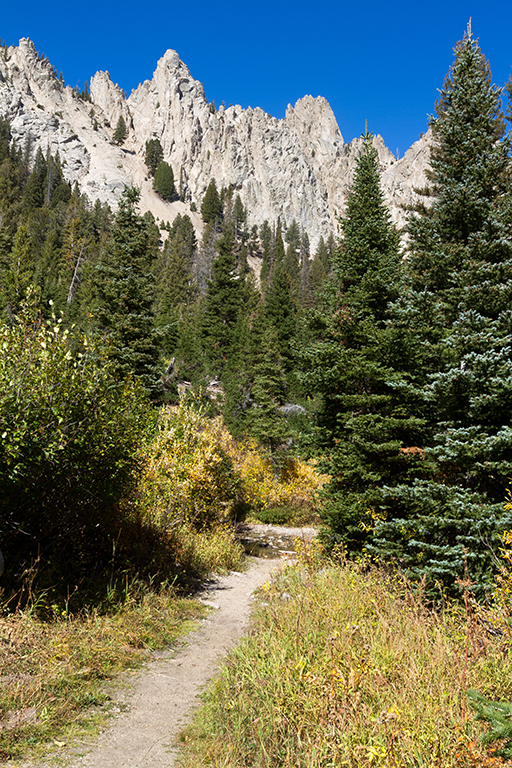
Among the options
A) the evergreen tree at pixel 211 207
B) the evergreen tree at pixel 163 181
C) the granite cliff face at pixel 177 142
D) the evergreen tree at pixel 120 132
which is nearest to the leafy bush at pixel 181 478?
the evergreen tree at pixel 211 207

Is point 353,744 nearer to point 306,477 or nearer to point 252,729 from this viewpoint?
point 252,729

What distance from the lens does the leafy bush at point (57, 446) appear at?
5.76 m

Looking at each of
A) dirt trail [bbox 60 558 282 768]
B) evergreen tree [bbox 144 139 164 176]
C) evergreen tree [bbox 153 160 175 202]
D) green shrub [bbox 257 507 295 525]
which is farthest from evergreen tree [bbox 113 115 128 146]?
dirt trail [bbox 60 558 282 768]

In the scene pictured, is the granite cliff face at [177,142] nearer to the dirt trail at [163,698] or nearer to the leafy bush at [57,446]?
the leafy bush at [57,446]

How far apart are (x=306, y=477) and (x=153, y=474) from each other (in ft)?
45.6

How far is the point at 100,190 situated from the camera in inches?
4397

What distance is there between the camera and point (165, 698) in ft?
18.0

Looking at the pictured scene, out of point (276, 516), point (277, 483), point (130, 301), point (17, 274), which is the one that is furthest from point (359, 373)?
point (17, 274)

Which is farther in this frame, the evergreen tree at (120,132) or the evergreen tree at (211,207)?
the evergreen tree at (120,132)

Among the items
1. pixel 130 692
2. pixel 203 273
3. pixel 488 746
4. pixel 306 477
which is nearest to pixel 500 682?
pixel 488 746

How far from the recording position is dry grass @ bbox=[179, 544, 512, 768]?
3346 millimetres

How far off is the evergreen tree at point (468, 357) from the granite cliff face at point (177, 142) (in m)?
116

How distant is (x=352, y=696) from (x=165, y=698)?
111 inches

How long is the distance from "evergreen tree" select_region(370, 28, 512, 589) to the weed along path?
3.59 meters
